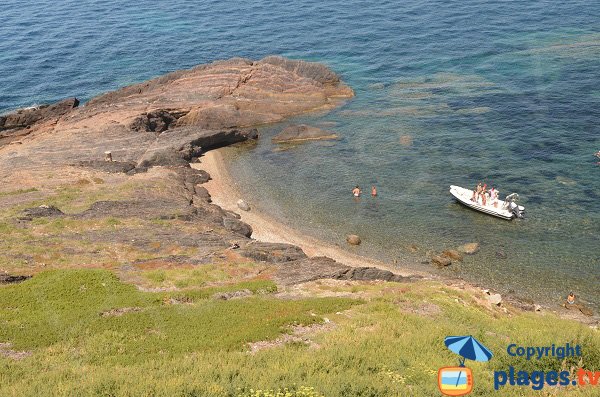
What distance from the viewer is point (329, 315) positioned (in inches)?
1258

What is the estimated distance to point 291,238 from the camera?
54.8 m

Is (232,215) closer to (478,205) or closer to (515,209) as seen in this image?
(478,205)

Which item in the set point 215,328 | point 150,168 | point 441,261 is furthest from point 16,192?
point 441,261

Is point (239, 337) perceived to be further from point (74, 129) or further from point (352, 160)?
point (74, 129)

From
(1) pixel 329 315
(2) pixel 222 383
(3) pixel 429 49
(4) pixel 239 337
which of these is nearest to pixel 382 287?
(1) pixel 329 315

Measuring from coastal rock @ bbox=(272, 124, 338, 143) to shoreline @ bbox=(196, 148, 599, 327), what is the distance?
8.90 metres

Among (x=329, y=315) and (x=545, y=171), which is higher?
(x=329, y=315)

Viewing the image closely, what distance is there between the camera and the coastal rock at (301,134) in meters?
76.5

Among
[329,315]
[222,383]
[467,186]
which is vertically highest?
[222,383]

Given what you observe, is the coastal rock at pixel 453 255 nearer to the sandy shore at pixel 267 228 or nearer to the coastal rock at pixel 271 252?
the sandy shore at pixel 267 228

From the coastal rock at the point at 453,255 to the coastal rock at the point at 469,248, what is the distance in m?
0.96

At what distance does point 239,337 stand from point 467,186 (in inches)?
1576
